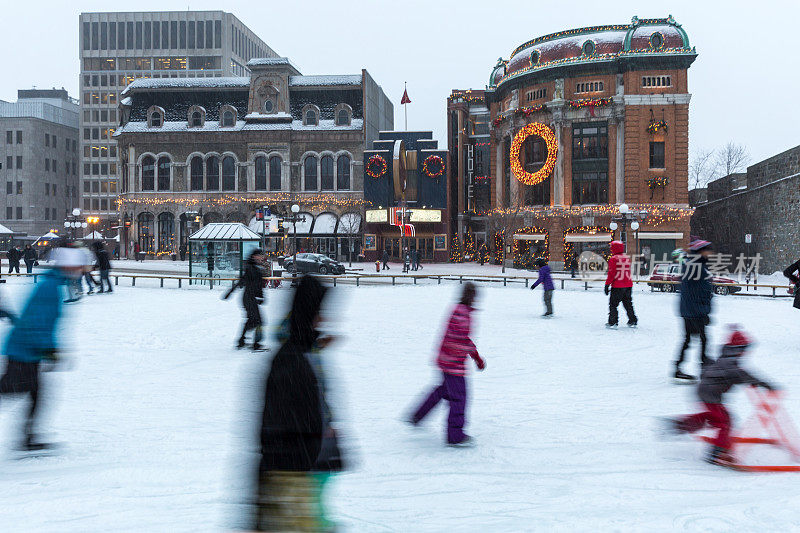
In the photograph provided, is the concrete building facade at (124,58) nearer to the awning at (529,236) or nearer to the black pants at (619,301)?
the awning at (529,236)

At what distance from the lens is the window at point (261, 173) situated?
51938 millimetres

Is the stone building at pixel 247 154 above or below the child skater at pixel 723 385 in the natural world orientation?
above

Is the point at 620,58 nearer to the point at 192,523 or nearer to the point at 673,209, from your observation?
the point at 673,209

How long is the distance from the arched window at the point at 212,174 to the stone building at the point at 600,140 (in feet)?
80.9

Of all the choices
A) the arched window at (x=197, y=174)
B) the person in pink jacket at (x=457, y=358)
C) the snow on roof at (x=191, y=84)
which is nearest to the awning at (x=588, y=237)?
the snow on roof at (x=191, y=84)

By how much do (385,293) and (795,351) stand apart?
14.2m

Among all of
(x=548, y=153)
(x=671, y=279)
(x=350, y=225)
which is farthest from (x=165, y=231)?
(x=671, y=279)

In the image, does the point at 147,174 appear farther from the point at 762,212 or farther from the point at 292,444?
the point at 292,444

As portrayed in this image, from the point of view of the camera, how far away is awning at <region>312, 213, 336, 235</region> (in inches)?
1970

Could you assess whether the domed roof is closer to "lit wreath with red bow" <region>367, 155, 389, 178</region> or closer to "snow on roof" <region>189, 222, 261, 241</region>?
"lit wreath with red bow" <region>367, 155, 389, 178</region>

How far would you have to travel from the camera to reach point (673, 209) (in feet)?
128

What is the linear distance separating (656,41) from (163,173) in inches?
1527

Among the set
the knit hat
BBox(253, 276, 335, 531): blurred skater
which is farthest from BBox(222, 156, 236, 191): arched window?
BBox(253, 276, 335, 531): blurred skater

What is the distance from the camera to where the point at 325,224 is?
50.7 m
